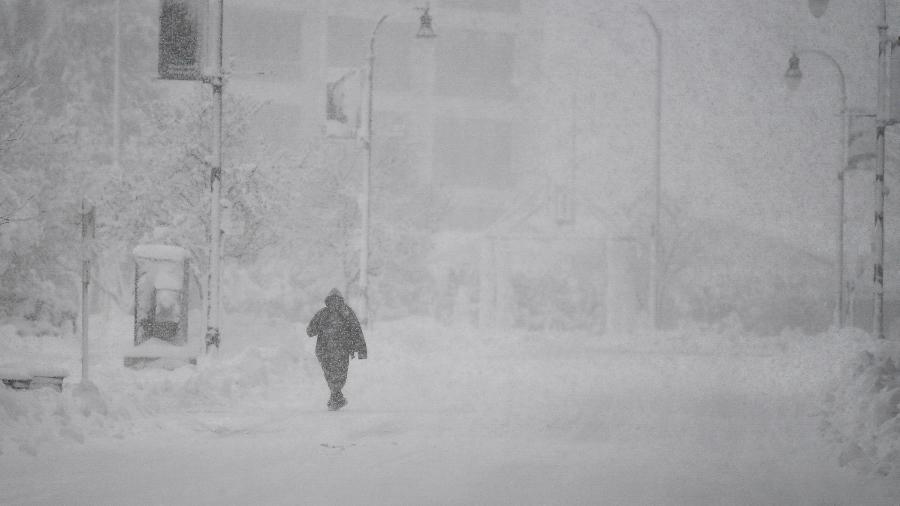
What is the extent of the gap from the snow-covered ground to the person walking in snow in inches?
17.4

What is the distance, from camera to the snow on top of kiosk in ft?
64.4

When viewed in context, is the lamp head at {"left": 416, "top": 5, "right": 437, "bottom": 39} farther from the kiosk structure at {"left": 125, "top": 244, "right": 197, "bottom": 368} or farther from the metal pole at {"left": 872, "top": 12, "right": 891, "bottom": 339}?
the metal pole at {"left": 872, "top": 12, "right": 891, "bottom": 339}

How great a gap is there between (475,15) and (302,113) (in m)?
11.3

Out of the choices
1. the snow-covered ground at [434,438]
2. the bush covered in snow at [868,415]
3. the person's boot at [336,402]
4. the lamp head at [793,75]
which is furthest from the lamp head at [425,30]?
the bush covered in snow at [868,415]

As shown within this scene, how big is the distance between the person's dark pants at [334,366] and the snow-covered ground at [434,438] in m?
0.40

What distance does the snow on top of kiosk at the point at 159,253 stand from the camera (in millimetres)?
19625

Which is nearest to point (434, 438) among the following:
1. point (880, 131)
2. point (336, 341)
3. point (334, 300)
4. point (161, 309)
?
point (336, 341)

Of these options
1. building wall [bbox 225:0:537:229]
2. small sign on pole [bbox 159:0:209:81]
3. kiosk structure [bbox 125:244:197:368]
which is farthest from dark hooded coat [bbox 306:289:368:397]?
building wall [bbox 225:0:537:229]

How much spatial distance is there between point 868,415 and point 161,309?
1262cm

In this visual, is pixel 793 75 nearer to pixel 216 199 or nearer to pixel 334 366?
pixel 216 199

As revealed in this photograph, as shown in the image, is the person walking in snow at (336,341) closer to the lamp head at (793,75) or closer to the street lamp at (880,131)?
the street lamp at (880,131)

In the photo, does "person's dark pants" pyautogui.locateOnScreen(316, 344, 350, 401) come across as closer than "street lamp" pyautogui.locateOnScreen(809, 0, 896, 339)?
Yes

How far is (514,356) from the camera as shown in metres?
24.5

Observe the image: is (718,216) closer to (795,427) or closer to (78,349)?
(78,349)
